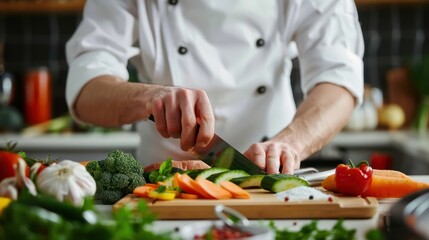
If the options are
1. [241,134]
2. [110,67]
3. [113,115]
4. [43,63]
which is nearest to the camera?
[113,115]

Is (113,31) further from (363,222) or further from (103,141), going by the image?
(103,141)

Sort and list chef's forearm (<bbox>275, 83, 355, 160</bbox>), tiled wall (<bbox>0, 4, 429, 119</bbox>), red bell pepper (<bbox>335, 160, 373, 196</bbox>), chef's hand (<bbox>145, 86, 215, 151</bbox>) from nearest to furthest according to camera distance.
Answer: red bell pepper (<bbox>335, 160, 373, 196</bbox>), chef's hand (<bbox>145, 86, 215, 151</bbox>), chef's forearm (<bbox>275, 83, 355, 160</bbox>), tiled wall (<bbox>0, 4, 429, 119</bbox>)

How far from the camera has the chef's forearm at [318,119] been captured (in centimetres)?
202

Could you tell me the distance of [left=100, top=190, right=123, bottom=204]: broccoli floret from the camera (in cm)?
149

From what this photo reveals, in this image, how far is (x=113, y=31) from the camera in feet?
7.50

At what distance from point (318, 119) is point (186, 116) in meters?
0.62

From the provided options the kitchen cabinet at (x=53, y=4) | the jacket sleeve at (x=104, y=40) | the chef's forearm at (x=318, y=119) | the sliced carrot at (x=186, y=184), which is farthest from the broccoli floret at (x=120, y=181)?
the kitchen cabinet at (x=53, y=4)

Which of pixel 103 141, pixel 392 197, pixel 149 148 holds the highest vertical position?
pixel 392 197

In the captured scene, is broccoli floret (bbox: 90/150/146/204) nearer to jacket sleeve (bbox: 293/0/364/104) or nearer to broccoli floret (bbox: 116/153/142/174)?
broccoli floret (bbox: 116/153/142/174)

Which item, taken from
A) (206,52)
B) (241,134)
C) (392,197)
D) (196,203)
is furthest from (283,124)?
(196,203)

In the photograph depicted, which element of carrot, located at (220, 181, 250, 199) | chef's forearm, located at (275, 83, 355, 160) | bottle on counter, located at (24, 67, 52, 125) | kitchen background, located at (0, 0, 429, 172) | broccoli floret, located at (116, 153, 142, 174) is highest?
broccoli floret, located at (116, 153, 142, 174)

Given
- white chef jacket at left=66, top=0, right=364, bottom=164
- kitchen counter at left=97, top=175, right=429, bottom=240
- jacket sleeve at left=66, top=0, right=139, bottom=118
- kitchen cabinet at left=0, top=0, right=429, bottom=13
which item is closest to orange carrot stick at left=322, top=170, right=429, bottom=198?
kitchen counter at left=97, top=175, right=429, bottom=240

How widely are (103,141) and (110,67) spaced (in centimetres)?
167

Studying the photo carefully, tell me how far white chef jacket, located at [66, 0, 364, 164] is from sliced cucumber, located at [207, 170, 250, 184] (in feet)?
2.34
